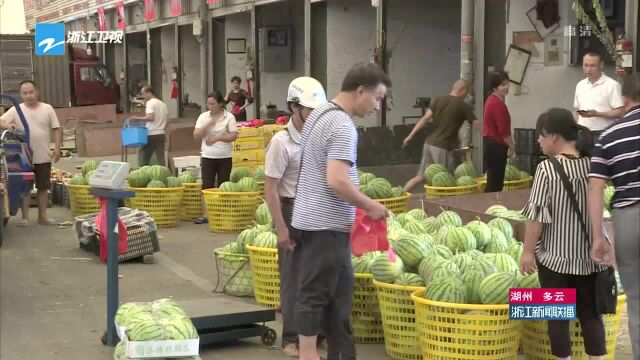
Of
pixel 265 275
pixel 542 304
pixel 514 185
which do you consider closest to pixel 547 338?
pixel 542 304

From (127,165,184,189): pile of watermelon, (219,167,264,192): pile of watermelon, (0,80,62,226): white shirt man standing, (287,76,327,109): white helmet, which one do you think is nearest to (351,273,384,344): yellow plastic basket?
(287,76,327,109): white helmet

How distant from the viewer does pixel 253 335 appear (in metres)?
6.96

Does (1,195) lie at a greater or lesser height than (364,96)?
lesser

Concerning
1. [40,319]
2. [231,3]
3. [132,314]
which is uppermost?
[231,3]

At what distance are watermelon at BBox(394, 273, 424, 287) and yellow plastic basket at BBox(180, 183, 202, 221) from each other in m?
6.96

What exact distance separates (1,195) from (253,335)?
4.39 meters

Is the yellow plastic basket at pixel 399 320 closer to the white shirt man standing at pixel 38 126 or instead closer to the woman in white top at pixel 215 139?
the woman in white top at pixel 215 139

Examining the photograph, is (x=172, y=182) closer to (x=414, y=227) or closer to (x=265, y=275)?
(x=265, y=275)

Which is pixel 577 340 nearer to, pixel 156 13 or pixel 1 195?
pixel 1 195

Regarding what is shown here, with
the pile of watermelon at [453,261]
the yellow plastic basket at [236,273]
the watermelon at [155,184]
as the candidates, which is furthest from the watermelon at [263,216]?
the watermelon at [155,184]

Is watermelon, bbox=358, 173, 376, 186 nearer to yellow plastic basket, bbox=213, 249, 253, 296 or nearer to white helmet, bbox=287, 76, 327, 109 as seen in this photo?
yellow plastic basket, bbox=213, 249, 253, 296

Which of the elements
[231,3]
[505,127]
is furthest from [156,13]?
[505,127]

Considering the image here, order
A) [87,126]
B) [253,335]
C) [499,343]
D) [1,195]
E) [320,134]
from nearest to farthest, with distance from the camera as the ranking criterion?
[320,134] < [499,343] < [253,335] < [1,195] < [87,126]

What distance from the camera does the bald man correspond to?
1197 cm
